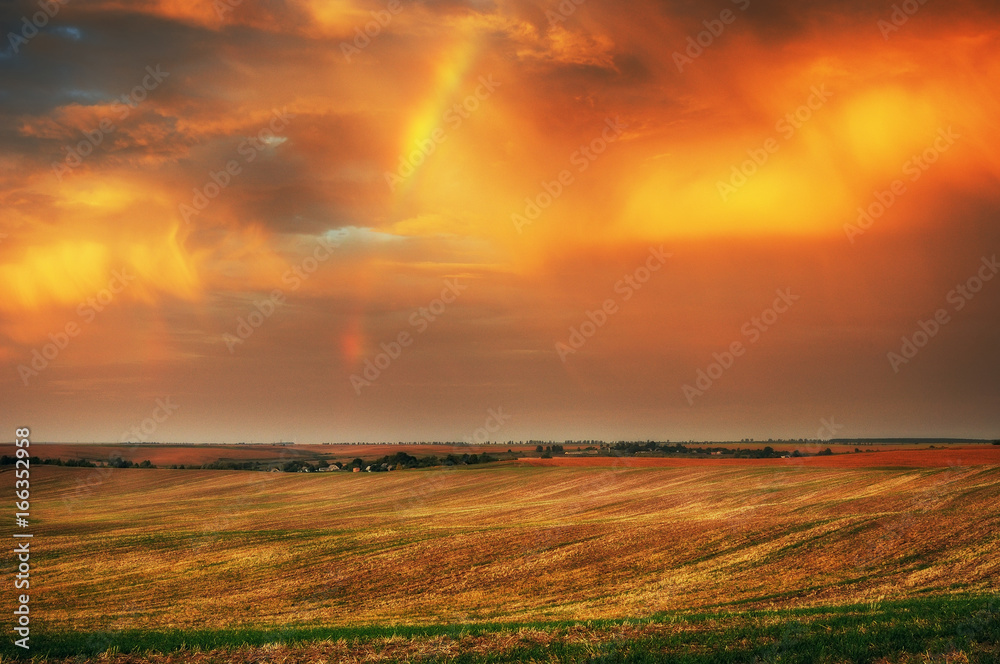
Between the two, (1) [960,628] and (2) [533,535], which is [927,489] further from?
(1) [960,628]

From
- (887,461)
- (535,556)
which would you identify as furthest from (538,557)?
(887,461)

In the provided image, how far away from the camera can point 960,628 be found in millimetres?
10406

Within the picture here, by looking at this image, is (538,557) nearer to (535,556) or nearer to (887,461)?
(535,556)

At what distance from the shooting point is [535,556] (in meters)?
29.7

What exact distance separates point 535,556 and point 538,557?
0.24m

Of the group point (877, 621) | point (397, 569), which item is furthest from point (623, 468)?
point (877, 621)

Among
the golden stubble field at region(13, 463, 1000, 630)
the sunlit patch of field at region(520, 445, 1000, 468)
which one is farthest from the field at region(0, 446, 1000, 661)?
the sunlit patch of field at region(520, 445, 1000, 468)

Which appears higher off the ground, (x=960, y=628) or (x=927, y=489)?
(x=960, y=628)

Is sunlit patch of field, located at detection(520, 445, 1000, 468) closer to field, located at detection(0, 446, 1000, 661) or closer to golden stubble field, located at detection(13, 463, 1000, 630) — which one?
field, located at detection(0, 446, 1000, 661)

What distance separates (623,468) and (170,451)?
103 metres

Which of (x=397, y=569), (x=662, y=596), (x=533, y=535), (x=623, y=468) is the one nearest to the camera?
(x=662, y=596)

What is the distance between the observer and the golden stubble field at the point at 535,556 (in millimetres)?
21984

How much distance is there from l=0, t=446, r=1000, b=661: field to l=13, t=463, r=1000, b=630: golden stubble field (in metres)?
0.14

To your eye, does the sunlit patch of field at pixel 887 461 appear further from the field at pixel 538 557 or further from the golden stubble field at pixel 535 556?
the golden stubble field at pixel 535 556
